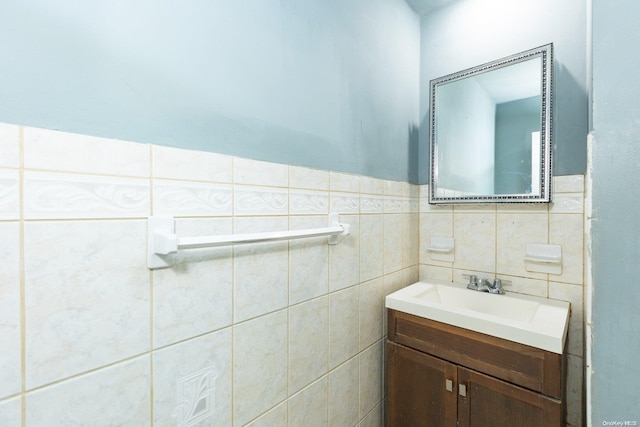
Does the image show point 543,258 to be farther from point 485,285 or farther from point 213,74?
point 213,74

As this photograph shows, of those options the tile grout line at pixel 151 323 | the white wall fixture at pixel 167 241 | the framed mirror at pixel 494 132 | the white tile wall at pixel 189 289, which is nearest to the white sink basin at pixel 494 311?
the white tile wall at pixel 189 289

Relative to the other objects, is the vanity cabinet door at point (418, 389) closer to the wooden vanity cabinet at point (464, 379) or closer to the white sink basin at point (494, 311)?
the wooden vanity cabinet at point (464, 379)

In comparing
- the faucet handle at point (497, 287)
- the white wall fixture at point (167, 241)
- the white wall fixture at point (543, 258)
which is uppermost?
the white wall fixture at point (167, 241)

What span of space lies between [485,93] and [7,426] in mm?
1850

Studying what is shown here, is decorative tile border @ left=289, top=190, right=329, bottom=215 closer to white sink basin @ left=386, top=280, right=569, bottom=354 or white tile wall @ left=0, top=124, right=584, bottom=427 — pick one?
white tile wall @ left=0, top=124, right=584, bottom=427

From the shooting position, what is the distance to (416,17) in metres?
1.59

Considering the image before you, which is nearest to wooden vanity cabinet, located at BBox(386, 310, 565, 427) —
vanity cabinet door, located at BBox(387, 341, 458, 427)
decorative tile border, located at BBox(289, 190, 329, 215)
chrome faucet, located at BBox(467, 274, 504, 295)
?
vanity cabinet door, located at BBox(387, 341, 458, 427)

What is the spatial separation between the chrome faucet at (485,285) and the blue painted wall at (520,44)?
54 centimetres

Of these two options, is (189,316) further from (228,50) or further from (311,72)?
(311,72)

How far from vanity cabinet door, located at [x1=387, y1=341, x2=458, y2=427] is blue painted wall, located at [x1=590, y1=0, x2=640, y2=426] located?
70cm

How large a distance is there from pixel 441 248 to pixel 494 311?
37 centimetres

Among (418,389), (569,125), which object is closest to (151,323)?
(418,389)

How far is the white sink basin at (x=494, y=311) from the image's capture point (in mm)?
923

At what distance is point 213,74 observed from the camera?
740mm
